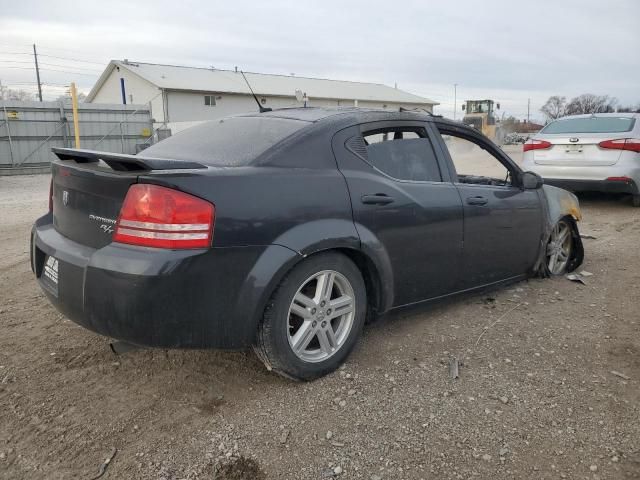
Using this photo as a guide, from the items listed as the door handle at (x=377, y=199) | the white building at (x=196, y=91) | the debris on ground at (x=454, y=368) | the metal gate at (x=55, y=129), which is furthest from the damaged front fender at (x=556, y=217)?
the white building at (x=196, y=91)

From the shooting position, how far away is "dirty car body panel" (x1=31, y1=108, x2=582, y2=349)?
2.46 m

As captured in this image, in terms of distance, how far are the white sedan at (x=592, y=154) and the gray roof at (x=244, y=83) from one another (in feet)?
69.0

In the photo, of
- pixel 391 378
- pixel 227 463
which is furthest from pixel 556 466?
pixel 227 463

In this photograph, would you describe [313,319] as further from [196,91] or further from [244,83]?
[244,83]

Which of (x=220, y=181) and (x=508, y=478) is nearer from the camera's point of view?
(x=508, y=478)

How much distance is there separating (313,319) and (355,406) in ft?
1.65

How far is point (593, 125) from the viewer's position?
28.9 ft

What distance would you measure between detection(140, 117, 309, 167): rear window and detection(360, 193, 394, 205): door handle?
565 mm

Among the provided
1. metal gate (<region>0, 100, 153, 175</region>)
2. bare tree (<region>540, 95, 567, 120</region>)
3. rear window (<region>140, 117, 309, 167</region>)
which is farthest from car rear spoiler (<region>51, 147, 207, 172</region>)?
bare tree (<region>540, 95, 567, 120</region>)

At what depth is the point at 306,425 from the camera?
2.59 metres

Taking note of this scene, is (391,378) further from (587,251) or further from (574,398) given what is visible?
(587,251)

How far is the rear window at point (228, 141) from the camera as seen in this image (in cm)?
294

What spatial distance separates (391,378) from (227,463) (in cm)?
110

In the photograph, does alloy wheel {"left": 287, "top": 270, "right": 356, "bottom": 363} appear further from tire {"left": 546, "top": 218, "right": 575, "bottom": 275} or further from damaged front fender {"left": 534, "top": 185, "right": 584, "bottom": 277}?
tire {"left": 546, "top": 218, "right": 575, "bottom": 275}
